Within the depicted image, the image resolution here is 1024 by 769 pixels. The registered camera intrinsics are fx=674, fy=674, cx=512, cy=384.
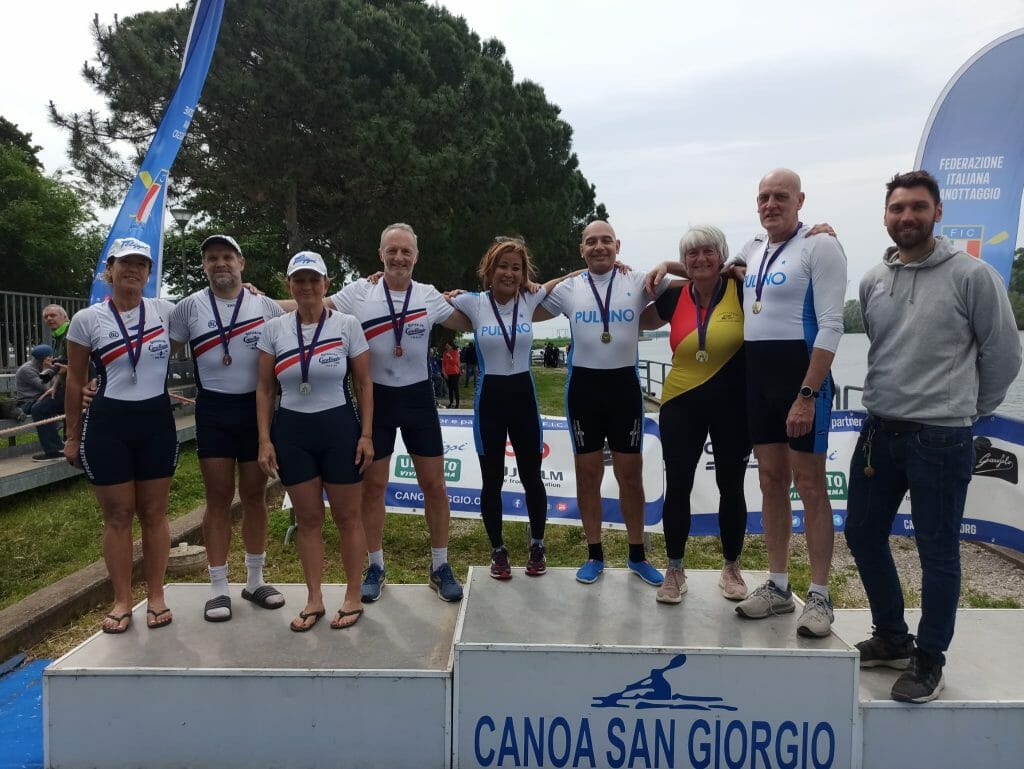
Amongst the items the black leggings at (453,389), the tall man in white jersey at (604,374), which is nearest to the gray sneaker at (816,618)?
the tall man in white jersey at (604,374)

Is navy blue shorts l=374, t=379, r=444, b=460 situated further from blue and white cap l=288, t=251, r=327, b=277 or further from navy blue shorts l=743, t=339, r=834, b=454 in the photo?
navy blue shorts l=743, t=339, r=834, b=454

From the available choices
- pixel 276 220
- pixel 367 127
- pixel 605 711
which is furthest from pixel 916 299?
pixel 276 220

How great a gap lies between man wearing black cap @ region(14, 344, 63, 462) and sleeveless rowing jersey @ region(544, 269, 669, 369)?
6.57m

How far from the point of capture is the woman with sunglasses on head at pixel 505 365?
11.2 ft

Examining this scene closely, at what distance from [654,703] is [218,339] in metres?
2.47

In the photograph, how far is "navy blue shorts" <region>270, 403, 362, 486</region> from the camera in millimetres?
2957

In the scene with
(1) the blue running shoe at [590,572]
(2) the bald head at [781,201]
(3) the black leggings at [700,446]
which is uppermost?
(2) the bald head at [781,201]

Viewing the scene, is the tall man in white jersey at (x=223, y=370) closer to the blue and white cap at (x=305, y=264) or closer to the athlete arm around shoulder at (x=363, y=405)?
the blue and white cap at (x=305, y=264)

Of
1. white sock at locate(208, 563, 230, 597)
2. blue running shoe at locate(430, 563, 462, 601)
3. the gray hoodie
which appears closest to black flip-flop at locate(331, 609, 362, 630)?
blue running shoe at locate(430, 563, 462, 601)

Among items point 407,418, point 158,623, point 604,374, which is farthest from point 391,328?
point 158,623

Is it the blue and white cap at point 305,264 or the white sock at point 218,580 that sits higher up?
the blue and white cap at point 305,264

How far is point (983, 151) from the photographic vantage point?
20.1ft

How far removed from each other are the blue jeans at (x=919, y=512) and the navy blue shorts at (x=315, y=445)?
7.13ft

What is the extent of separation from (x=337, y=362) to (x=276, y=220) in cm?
1502
